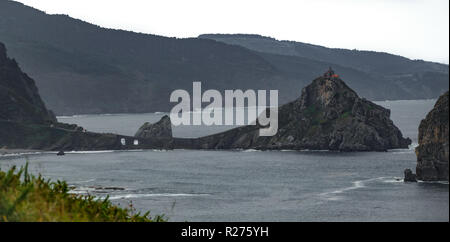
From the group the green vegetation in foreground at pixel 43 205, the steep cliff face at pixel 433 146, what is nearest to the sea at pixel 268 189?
the steep cliff face at pixel 433 146

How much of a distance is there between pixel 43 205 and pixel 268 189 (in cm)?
11944

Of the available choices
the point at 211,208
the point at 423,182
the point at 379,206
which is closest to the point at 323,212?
the point at 379,206

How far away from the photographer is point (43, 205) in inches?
620

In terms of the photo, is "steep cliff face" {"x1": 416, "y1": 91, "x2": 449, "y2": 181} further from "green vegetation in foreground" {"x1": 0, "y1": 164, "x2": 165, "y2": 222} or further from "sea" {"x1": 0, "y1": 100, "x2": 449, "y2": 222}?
"green vegetation in foreground" {"x1": 0, "y1": 164, "x2": 165, "y2": 222}

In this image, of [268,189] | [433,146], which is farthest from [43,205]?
[268,189]

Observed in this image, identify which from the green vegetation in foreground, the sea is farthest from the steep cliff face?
the green vegetation in foreground

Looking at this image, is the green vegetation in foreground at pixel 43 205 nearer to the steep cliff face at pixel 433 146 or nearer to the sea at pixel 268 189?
the sea at pixel 268 189

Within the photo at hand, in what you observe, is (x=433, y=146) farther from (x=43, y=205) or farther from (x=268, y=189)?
(x=43, y=205)

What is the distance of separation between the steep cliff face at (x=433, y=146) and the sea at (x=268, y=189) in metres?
3.06

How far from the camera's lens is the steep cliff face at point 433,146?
398 ft

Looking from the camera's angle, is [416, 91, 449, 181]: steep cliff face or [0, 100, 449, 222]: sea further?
[416, 91, 449, 181]: steep cliff face

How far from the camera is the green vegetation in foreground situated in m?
14.9

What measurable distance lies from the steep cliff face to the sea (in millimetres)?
3057
